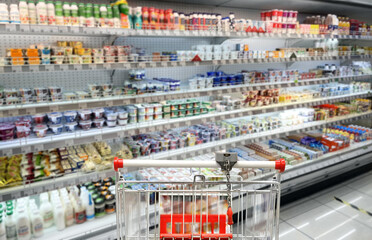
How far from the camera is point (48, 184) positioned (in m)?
2.20

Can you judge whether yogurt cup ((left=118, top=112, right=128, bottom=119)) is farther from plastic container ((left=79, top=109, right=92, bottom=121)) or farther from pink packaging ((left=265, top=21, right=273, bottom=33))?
pink packaging ((left=265, top=21, right=273, bottom=33))

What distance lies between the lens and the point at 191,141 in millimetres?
3039

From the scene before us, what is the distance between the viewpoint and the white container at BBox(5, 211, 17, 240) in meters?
2.06

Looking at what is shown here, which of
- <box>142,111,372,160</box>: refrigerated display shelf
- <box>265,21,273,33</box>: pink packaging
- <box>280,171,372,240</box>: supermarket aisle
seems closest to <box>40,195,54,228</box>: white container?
<box>142,111,372,160</box>: refrigerated display shelf

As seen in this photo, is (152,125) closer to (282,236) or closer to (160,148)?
(160,148)

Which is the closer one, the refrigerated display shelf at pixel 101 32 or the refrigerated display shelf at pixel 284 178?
the refrigerated display shelf at pixel 101 32

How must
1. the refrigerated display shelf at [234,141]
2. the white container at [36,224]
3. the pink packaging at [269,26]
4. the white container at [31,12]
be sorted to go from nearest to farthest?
the white container at [31,12] < the white container at [36,224] < the refrigerated display shelf at [234,141] < the pink packaging at [269,26]

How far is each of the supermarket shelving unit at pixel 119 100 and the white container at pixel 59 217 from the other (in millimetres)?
51

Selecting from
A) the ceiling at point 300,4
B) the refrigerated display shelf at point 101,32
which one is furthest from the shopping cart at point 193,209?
the ceiling at point 300,4

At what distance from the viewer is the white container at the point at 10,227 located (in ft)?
6.75

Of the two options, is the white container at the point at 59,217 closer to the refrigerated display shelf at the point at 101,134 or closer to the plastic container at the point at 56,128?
the refrigerated display shelf at the point at 101,134

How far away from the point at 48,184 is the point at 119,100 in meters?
0.87

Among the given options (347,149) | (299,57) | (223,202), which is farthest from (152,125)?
(347,149)

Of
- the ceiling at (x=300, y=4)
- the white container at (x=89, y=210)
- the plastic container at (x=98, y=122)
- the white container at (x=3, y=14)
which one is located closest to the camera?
the white container at (x=3, y=14)
